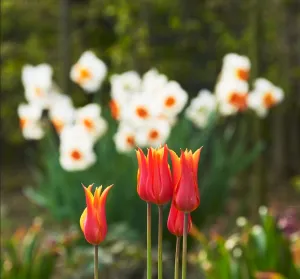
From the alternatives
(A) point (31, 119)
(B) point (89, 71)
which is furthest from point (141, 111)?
(A) point (31, 119)

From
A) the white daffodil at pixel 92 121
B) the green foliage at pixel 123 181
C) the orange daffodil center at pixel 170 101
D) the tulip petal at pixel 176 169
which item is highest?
the orange daffodil center at pixel 170 101

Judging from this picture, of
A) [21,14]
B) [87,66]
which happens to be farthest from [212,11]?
[87,66]

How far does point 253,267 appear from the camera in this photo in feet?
6.20

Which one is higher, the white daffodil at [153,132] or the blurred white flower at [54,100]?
the blurred white flower at [54,100]

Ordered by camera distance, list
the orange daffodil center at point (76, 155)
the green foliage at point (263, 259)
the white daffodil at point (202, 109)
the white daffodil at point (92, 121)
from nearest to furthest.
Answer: the green foliage at point (263, 259)
the orange daffodil center at point (76, 155)
the white daffodil at point (92, 121)
the white daffodil at point (202, 109)

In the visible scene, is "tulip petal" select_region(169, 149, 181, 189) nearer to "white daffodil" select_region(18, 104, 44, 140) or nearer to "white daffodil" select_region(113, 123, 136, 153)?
"white daffodil" select_region(113, 123, 136, 153)

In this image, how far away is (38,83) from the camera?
8.94ft

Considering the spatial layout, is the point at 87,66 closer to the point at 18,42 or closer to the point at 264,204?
the point at 264,204

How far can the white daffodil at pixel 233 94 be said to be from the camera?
2.72 metres

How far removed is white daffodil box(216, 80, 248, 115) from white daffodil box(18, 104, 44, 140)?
75 cm

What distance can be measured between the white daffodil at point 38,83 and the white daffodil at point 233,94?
27.5 inches

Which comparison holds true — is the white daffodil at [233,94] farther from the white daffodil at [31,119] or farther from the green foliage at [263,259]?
the green foliage at [263,259]

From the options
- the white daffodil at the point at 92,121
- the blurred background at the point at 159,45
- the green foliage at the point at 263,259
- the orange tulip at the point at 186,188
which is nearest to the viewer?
the orange tulip at the point at 186,188

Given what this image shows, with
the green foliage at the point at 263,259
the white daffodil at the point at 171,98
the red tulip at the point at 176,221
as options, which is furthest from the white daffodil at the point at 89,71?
the red tulip at the point at 176,221
